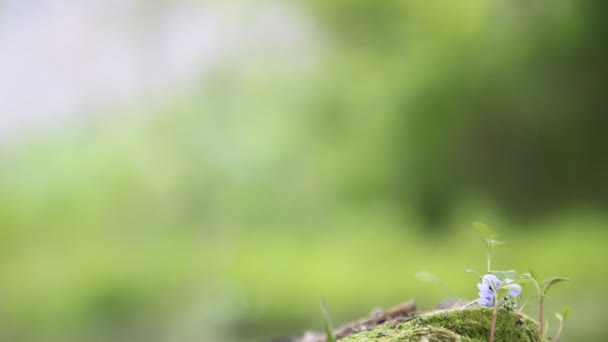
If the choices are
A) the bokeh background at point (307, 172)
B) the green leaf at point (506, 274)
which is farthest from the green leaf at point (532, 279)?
the bokeh background at point (307, 172)

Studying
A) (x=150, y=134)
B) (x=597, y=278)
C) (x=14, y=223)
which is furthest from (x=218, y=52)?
(x=597, y=278)

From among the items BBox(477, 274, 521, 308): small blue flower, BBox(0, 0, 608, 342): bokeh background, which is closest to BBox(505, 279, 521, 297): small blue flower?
BBox(477, 274, 521, 308): small blue flower

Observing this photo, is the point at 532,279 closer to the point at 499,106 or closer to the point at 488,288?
the point at 488,288

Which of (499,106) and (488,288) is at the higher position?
(499,106)

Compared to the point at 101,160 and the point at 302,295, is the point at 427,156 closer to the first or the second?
the point at 302,295

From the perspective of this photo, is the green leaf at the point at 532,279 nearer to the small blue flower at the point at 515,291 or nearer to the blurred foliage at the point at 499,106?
the small blue flower at the point at 515,291

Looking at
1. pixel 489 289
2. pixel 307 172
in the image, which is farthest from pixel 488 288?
pixel 307 172
